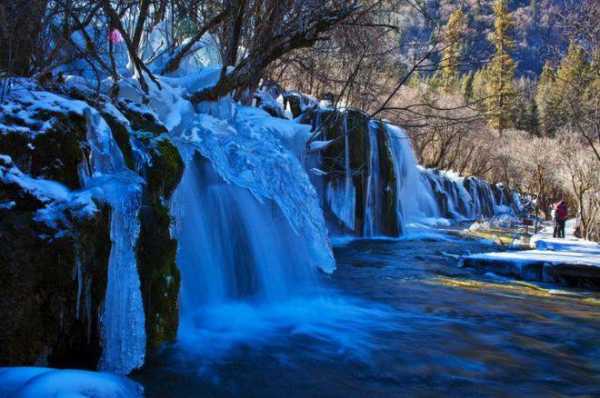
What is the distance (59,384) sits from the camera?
2398mm

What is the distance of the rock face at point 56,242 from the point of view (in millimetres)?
3066

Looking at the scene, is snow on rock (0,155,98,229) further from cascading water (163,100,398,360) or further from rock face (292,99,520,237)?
rock face (292,99,520,237)

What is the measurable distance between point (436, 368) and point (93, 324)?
2.93 m

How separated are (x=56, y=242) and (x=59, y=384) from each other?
1.08 meters

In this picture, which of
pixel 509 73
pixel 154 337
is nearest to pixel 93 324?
pixel 154 337

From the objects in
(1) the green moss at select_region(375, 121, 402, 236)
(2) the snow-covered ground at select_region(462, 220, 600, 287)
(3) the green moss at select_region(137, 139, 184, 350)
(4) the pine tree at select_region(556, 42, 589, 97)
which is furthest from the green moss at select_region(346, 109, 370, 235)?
(3) the green moss at select_region(137, 139, 184, 350)

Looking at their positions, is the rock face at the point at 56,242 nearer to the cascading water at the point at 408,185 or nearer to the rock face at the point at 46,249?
the rock face at the point at 46,249

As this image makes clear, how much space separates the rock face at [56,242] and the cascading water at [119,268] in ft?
0.24

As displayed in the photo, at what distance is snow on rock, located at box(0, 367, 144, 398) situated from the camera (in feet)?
7.74

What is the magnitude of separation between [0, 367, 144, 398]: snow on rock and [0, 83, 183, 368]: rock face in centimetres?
48

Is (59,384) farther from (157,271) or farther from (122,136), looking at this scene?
(122,136)

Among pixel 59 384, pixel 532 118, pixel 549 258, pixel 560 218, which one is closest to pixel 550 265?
pixel 549 258

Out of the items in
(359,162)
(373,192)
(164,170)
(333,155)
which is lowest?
(164,170)

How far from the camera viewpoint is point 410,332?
5914mm
